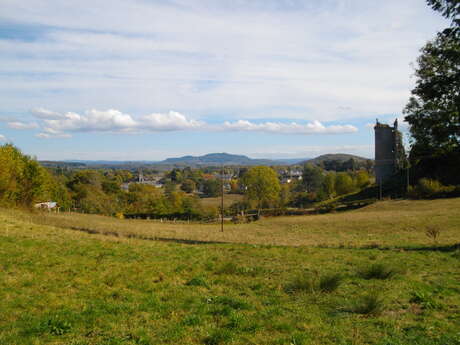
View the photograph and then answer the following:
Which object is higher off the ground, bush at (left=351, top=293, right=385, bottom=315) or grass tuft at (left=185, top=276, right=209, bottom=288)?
bush at (left=351, top=293, right=385, bottom=315)

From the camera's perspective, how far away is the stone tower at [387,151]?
254 ft

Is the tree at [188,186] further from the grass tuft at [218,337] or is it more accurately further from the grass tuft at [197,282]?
the grass tuft at [218,337]

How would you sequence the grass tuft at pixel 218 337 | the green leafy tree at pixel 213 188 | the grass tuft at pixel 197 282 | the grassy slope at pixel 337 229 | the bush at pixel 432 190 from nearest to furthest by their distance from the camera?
1. the grass tuft at pixel 218 337
2. the grass tuft at pixel 197 282
3. the grassy slope at pixel 337 229
4. the bush at pixel 432 190
5. the green leafy tree at pixel 213 188

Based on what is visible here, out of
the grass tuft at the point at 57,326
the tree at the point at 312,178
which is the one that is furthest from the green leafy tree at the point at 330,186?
the grass tuft at the point at 57,326

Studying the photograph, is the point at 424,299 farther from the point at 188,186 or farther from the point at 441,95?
the point at 188,186

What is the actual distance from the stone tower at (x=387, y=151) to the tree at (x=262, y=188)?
27016 millimetres

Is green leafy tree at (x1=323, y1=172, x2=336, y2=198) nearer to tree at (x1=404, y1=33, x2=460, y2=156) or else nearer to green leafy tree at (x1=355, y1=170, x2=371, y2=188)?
green leafy tree at (x1=355, y1=170, x2=371, y2=188)

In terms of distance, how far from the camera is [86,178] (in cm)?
10512

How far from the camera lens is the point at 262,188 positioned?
3831 inches

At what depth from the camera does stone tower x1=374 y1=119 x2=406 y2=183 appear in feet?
254

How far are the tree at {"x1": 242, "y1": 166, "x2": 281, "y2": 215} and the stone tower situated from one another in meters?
27.0

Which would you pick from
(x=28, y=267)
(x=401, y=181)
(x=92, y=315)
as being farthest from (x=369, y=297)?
(x=401, y=181)

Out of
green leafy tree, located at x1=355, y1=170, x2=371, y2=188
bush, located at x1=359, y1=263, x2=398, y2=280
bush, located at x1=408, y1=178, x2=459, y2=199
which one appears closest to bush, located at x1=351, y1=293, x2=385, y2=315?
bush, located at x1=359, y1=263, x2=398, y2=280

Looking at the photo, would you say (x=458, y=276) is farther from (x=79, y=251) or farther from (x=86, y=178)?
(x=86, y=178)
